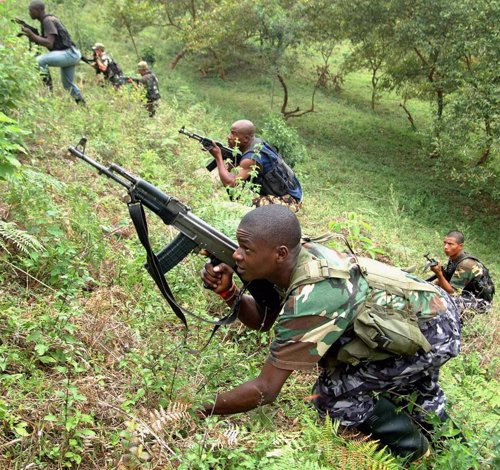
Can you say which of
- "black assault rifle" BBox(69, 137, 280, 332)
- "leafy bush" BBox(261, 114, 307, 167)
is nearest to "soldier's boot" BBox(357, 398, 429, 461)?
"black assault rifle" BBox(69, 137, 280, 332)

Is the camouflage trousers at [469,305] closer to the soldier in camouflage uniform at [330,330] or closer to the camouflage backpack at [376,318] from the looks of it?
the soldier in camouflage uniform at [330,330]

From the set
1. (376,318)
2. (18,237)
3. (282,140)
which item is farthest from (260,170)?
(282,140)

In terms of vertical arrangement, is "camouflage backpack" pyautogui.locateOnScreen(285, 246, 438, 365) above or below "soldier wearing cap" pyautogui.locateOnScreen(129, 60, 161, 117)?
above

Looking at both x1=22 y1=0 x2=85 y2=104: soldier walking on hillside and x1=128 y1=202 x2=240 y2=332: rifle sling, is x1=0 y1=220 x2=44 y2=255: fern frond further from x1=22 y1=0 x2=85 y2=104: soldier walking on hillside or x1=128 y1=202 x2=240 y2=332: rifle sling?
x1=22 y1=0 x2=85 y2=104: soldier walking on hillside

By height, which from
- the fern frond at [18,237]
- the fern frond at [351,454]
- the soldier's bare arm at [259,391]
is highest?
the fern frond at [18,237]

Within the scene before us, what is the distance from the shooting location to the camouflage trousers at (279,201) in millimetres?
4761

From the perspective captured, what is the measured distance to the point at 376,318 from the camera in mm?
2211

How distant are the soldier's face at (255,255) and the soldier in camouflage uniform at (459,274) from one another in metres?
3.84

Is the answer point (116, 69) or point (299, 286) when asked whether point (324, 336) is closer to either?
point (299, 286)

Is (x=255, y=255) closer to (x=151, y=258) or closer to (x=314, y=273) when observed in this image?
(x=314, y=273)

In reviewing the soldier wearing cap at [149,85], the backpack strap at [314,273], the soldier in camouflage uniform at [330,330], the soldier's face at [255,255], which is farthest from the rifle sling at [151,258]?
the soldier wearing cap at [149,85]

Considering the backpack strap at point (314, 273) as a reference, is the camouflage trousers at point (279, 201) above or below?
below

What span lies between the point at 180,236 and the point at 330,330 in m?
1.09

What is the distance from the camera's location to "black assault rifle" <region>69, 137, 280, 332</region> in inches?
103
